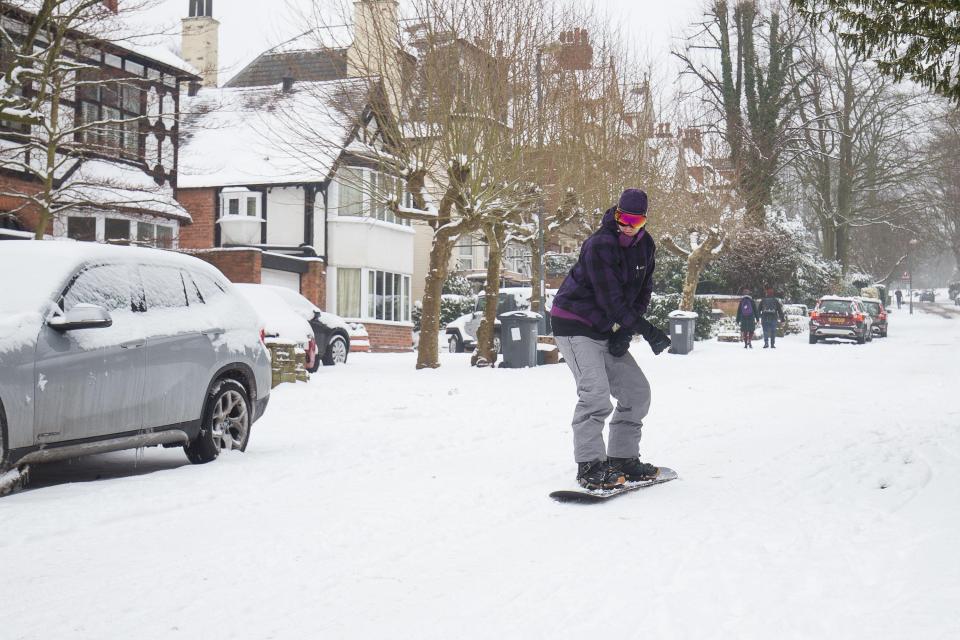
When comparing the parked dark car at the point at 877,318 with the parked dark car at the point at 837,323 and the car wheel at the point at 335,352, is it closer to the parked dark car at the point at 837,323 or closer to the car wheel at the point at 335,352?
the parked dark car at the point at 837,323

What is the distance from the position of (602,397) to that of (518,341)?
15.9m

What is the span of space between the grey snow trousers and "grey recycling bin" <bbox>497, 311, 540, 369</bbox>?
15.5 meters

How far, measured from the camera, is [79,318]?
716 cm

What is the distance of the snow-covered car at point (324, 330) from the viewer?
72.2 ft

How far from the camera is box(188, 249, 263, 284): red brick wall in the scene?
29.1m

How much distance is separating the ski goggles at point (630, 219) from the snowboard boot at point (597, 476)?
152 cm

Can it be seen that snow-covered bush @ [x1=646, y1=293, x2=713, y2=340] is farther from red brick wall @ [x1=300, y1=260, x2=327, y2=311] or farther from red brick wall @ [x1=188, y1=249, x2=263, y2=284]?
red brick wall @ [x1=188, y1=249, x2=263, y2=284]

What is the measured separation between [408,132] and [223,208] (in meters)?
16.7

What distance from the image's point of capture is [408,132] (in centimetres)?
2158

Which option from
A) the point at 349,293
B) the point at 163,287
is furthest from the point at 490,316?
the point at 163,287

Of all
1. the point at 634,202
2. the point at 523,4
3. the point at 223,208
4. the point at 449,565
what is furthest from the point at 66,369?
the point at 223,208

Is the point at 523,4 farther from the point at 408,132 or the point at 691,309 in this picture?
the point at 691,309

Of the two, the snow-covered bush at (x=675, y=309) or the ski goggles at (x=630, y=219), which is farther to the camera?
the snow-covered bush at (x=675, y=309)

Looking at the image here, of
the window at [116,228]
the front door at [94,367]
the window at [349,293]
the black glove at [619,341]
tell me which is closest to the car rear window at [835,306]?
the window at [349,293]
